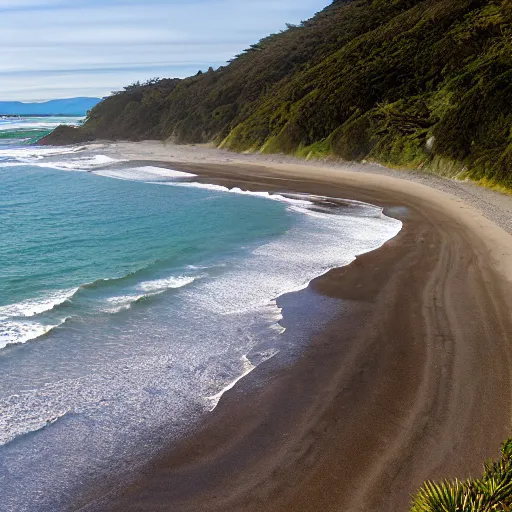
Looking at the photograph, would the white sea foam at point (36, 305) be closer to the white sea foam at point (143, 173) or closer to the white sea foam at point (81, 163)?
the white sea foam at point (143, 173)

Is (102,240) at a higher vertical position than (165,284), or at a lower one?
lower

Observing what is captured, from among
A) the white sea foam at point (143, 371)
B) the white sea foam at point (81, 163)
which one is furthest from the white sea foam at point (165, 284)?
the white sea foam at point (81, 163)

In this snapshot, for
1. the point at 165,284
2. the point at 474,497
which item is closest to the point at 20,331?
the point at 165,284

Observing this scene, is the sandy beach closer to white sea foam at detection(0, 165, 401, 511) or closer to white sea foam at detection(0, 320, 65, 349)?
white sea foam at detection(0, 165, 401, 511)

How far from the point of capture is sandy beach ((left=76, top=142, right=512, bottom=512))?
8.19m

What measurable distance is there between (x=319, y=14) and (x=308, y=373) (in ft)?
329

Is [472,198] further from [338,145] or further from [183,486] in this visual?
[183,486]

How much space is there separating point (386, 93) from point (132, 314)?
40123 millimetres

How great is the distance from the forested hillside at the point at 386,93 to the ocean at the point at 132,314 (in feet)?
32.1

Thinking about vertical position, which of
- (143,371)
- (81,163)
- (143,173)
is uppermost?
(143,173)

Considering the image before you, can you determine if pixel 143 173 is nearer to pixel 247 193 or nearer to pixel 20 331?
pixel 247 193

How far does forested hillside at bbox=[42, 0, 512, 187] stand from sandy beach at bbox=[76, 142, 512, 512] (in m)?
14.6

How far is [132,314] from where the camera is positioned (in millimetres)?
15219

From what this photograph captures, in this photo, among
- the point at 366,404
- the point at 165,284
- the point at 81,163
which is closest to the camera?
the point at 366,404
